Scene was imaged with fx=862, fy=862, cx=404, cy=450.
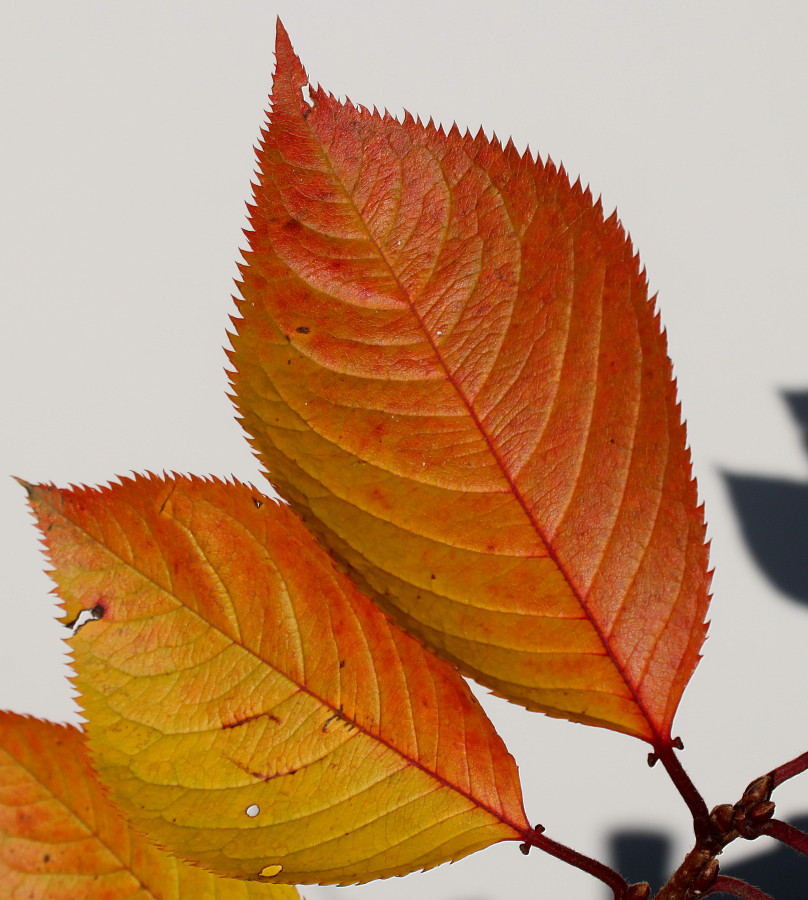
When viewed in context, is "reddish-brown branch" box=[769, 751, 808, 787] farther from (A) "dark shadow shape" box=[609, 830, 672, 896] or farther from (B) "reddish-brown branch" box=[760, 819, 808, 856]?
(A) "dark shadow shape" box=[609, 830, 672, 896]

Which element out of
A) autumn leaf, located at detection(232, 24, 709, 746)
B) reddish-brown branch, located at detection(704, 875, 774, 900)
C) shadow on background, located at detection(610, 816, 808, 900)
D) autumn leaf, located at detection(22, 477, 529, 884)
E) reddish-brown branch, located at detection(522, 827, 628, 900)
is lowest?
shadow on background, located at detection(610, 816, 808, 900)

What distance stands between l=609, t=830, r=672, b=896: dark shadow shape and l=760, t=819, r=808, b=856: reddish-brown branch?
0.50 meters

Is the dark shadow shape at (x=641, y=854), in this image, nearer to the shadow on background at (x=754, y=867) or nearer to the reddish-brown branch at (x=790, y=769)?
the shadow on background at (x=754, y=867)

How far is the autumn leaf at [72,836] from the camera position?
0.31 meters

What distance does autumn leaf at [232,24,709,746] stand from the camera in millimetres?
249

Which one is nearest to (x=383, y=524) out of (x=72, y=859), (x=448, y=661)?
(x=448, y=661)

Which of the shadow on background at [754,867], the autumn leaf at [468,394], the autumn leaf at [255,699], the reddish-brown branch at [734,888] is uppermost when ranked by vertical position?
the autumn leaf at [468,394]

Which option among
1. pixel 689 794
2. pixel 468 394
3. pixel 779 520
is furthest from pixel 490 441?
pixel 779 520

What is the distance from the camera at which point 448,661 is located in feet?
0.92

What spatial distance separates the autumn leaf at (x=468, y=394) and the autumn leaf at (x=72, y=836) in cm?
14

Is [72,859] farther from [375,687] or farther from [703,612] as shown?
[703,612]

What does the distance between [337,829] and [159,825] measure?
0.18 ft

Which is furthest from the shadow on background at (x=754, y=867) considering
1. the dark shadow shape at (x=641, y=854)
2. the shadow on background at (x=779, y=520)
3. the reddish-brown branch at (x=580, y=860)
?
the reddish-brown branch at (x=580, y=860)

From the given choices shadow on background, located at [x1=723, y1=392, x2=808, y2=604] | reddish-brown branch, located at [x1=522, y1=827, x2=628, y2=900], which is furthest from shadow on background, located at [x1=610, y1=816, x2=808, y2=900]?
reddish-brown branch, located at [x1=522, y1=827, x2=628, y2=900]
